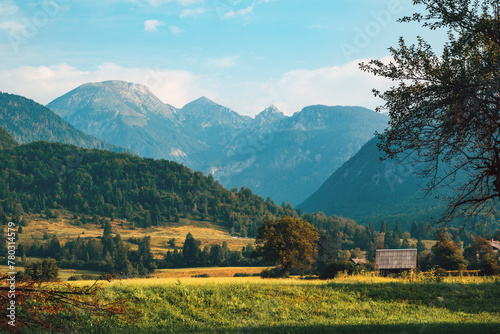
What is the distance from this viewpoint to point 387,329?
21.2 meters

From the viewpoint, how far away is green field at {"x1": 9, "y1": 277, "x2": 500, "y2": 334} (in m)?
21.8

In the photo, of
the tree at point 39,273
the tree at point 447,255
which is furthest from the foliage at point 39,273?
the tree at point 447,255

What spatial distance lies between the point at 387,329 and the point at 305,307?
598 cm

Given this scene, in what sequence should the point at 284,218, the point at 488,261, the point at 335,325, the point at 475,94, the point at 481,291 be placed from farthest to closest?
the point at 284,218, the point at 488,261, the point at 481,291, the point at 335,325, the point at 475,94

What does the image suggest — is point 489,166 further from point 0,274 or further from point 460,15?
point 0,274

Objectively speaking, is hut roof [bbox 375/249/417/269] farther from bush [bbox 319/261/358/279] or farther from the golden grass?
the golden grass

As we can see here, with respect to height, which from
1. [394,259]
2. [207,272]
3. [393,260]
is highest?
[394,259]

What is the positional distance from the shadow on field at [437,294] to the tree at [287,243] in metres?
40.1

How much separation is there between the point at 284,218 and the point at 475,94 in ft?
187

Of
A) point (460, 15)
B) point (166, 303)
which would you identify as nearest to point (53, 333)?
point (166, 303)

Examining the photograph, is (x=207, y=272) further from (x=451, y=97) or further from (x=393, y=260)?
(x=451, y=97)

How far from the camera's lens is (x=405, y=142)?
1988 cm

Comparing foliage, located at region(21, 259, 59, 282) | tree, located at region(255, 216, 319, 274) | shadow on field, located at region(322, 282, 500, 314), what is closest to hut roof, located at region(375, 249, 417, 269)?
tree, located at region(255, 216, 319, 274)

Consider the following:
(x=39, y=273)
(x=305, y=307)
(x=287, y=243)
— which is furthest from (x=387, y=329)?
(x=287, y=243)
